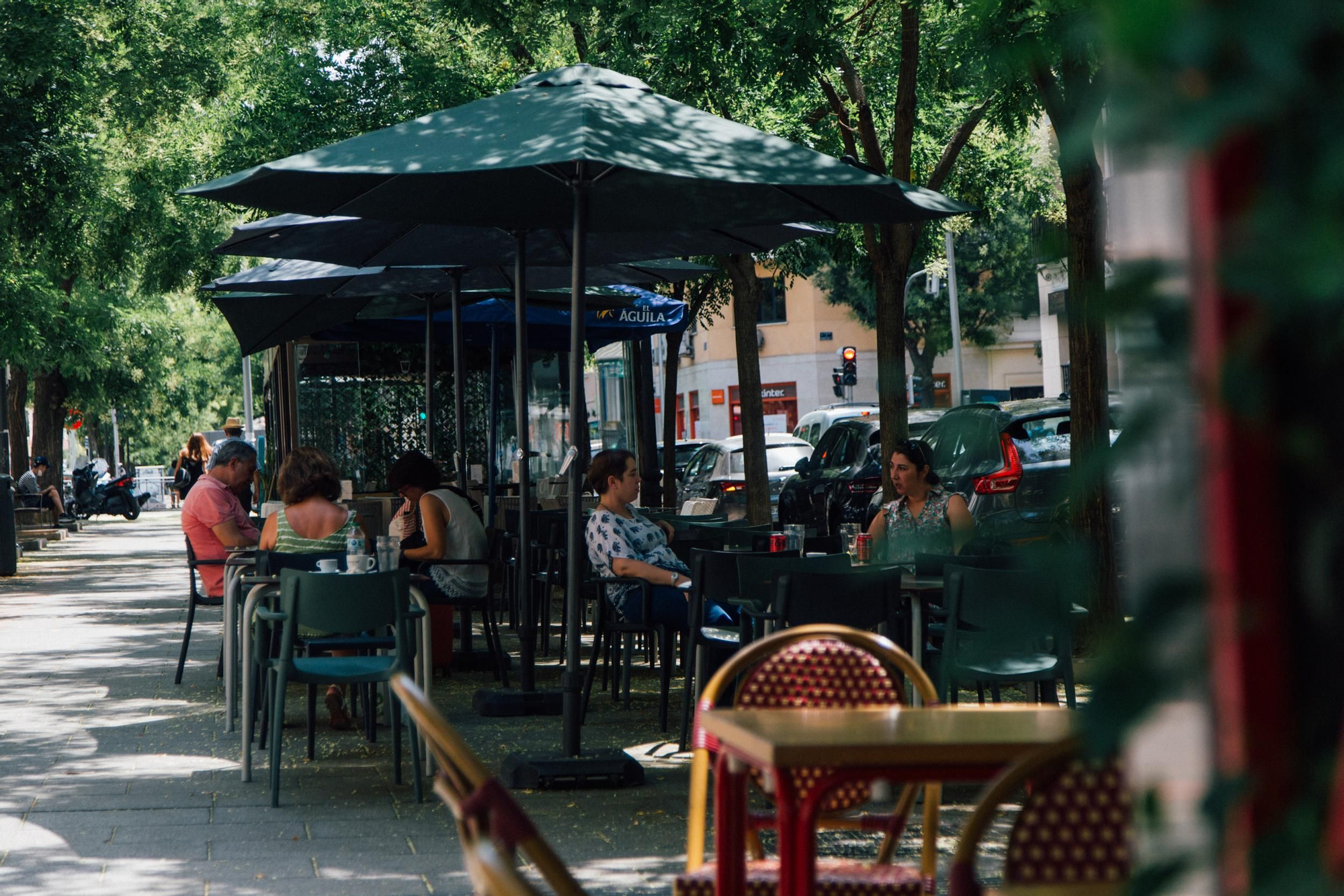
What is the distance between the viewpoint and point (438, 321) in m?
14.7

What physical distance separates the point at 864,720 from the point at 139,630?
11.3 meters

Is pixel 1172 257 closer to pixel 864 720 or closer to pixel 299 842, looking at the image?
pixel 864 720

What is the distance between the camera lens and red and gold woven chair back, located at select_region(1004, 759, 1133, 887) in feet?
7.53

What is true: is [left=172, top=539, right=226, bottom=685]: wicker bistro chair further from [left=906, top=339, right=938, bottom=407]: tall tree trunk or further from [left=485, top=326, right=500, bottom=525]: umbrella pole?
[left=906, top=339, right=938, bottom=407]: tall tree trunk

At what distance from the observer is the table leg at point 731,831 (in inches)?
111

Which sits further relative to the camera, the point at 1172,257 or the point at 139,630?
the point at 139,630

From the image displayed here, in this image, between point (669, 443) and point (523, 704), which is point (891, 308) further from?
point (669, 443)

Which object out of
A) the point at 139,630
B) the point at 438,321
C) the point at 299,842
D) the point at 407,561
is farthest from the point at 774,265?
the point at 299,842

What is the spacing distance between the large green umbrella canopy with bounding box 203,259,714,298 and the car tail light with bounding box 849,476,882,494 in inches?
239

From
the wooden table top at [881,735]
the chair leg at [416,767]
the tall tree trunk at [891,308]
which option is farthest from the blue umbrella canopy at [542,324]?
the wooden table top at [881,735]

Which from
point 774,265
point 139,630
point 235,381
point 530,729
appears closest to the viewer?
point 530,729

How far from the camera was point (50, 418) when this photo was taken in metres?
32.7

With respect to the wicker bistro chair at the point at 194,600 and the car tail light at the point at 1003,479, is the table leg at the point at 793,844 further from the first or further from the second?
the car tail light at the point at 1003,479

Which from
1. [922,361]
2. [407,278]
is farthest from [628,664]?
[922,361]
